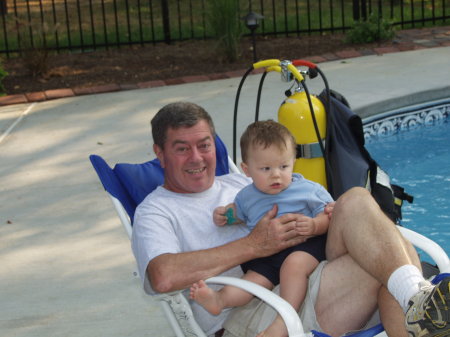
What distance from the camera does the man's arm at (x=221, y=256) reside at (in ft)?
9.97

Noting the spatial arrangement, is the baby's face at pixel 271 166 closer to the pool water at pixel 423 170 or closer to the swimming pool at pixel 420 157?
the pool water at pixel 423 170

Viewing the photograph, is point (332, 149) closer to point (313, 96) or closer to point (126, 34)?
point (313, 96)

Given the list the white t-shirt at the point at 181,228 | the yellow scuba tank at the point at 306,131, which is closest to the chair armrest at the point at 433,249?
the white t-shirt at the point at 181,228

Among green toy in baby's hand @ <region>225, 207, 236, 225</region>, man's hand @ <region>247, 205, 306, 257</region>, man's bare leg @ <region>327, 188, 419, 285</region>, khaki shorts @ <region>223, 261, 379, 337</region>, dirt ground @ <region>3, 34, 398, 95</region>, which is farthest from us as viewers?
dirt ground @ <region>3, 34, 398, 95</region>

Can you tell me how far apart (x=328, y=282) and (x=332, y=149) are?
1230mm

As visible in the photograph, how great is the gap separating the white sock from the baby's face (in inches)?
23.5

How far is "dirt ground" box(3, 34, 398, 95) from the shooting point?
867 cm

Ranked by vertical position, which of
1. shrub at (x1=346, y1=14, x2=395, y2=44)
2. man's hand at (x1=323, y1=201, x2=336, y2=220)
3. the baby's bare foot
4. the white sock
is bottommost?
the baby's bare foot

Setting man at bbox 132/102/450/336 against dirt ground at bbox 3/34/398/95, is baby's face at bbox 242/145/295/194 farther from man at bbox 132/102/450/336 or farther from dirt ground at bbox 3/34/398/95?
dirt ground at bbox 3/34/398/95

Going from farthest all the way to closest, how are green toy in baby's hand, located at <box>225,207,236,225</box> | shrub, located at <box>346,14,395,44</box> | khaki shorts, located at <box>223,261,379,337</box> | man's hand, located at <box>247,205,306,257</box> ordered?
shrub, located at <box>346,14,395,44</box>
green toy in baby's hand, located at <box>225,207,236,225</box>
man's hand, located at <box>247,205,306,257</box>
khaki shorts, located at <box>223,261,379,337</box>

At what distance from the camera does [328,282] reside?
9.80 ft

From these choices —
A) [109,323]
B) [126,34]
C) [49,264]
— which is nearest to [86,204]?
A: [49,264]

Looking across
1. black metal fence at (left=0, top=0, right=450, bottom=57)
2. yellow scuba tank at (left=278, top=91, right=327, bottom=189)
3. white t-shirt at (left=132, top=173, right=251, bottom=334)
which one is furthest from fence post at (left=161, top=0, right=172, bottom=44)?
white t-shirt at (left=132, top=173, right=251, bottom=334)

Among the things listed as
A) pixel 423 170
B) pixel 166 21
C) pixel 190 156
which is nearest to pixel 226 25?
pixel 166 21
